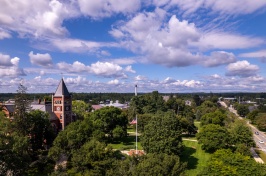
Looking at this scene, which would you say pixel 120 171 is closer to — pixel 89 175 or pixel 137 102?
pixel 89 175

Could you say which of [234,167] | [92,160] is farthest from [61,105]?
[234,167]

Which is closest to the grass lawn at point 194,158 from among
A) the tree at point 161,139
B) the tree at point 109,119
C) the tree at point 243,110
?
the tree at point 161,139

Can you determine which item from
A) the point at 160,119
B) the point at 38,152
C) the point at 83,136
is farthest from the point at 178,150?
the point at 38,152

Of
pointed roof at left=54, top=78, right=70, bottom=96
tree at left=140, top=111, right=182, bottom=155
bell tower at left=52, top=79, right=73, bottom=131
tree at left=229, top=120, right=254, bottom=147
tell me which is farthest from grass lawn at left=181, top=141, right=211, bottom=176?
pointed roof at left=54, top=78, right=70, bottom=96

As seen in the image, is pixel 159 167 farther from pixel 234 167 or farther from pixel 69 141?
pixel 69 141

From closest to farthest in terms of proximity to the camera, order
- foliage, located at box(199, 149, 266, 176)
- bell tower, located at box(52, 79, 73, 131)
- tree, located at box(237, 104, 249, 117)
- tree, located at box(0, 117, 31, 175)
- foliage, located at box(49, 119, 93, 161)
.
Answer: tree, located at box(0, 117, 31, 175)
foliage, located at box(199, 149, 266, 176)
foliage, located at box(49, 119, 93, 161)
bell tower, located at box(52, 79, 73, 131)
tree, located at box(237, 104, 249, 117)

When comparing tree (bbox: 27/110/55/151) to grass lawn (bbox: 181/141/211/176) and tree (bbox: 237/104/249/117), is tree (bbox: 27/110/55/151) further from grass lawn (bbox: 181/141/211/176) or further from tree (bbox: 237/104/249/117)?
tree (bbox: 237/104/249/117)

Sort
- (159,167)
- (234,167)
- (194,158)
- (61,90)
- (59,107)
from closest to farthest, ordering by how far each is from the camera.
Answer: (159,167), (234,167), (194,158), (59,107), (61,90)
